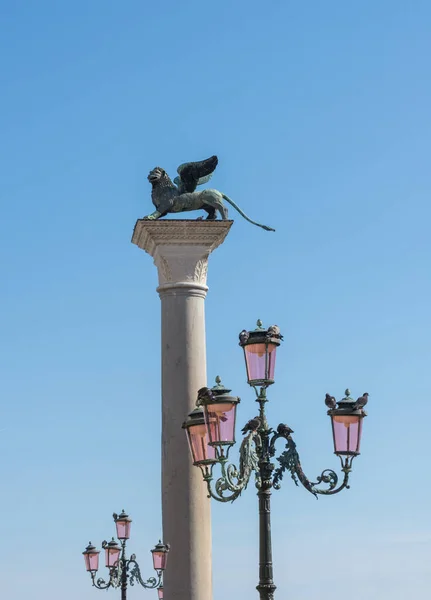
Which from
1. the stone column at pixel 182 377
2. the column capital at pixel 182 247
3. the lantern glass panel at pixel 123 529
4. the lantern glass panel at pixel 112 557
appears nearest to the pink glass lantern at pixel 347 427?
the stone column at pixel 182 377

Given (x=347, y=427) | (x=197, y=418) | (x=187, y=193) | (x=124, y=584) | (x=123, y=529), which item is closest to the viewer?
(x=197, y=418)

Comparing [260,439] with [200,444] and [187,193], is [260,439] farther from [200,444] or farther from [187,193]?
[187,193]

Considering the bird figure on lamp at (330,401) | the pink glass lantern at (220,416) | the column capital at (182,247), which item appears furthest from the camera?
the column capital at (182,247)

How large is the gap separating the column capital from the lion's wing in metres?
1.17

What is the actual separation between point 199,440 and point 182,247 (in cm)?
564

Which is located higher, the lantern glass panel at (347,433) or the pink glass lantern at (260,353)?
the pink glass lantern at (260,353)

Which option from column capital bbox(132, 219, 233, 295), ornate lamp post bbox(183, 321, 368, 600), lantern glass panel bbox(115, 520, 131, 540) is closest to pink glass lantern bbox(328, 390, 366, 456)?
ornate lamp post bbox(183, 321, 368, 600)

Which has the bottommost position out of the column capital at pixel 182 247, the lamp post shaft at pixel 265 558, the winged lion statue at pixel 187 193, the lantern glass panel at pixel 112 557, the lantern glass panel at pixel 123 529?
the lamp post shaft at pixel 265 558

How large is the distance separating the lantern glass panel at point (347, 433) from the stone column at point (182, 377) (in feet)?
13.4

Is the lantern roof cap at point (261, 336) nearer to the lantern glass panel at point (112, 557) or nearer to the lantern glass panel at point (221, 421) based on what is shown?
the lantern glass panel at point (221, 421)

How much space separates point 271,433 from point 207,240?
5295 millimetres

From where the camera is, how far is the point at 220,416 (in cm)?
1201

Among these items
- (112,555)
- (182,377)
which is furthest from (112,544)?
(182,377)

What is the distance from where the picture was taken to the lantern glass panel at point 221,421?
12.0 metres
